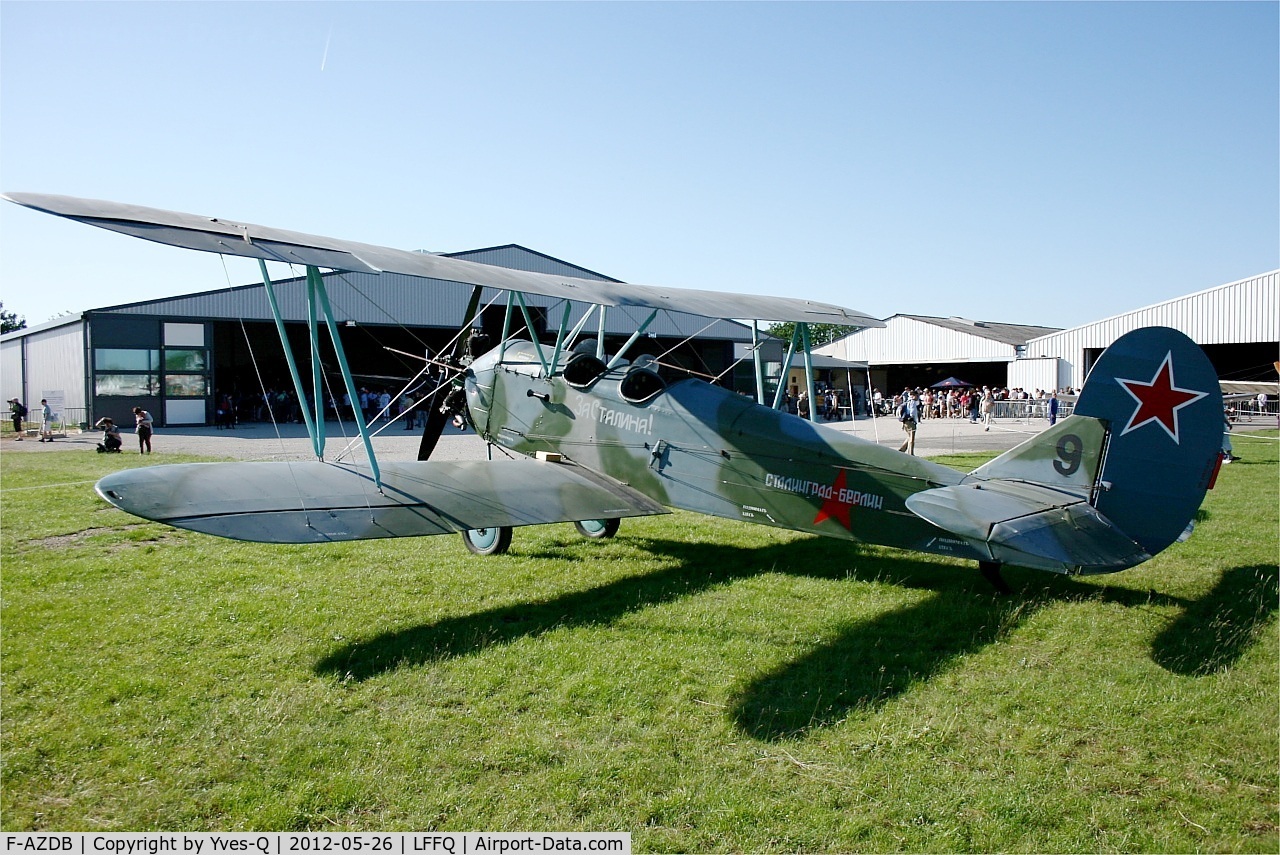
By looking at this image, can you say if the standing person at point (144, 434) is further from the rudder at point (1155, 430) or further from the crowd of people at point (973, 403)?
the crowd of people at point (973, 403)

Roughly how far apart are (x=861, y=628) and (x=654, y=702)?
1.91m

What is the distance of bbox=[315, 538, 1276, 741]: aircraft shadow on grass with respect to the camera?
4641 mm

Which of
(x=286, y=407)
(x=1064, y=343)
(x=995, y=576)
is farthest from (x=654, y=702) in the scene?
(x=1064, y=343)

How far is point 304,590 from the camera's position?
21.7 ft

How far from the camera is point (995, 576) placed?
6.61 metres

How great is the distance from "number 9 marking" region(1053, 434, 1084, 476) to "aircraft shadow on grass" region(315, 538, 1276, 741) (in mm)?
1086

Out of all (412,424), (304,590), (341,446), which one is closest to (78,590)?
(304,590)

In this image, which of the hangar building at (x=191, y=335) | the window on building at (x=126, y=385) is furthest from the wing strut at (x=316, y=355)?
the window on building at (x=126, y=385)

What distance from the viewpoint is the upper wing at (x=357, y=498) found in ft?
17.7

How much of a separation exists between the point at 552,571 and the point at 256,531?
276 centimetres

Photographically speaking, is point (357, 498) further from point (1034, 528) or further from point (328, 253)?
point (1034, 528)

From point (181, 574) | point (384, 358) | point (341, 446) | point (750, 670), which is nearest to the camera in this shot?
point (750, 670)

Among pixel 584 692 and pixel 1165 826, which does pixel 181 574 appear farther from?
pixel 1165 826

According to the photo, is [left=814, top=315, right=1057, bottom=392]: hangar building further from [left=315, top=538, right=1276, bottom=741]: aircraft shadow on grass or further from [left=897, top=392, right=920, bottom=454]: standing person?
[left=315, top=538, right=1276, bottom=741]: aircraft shadow on grass
